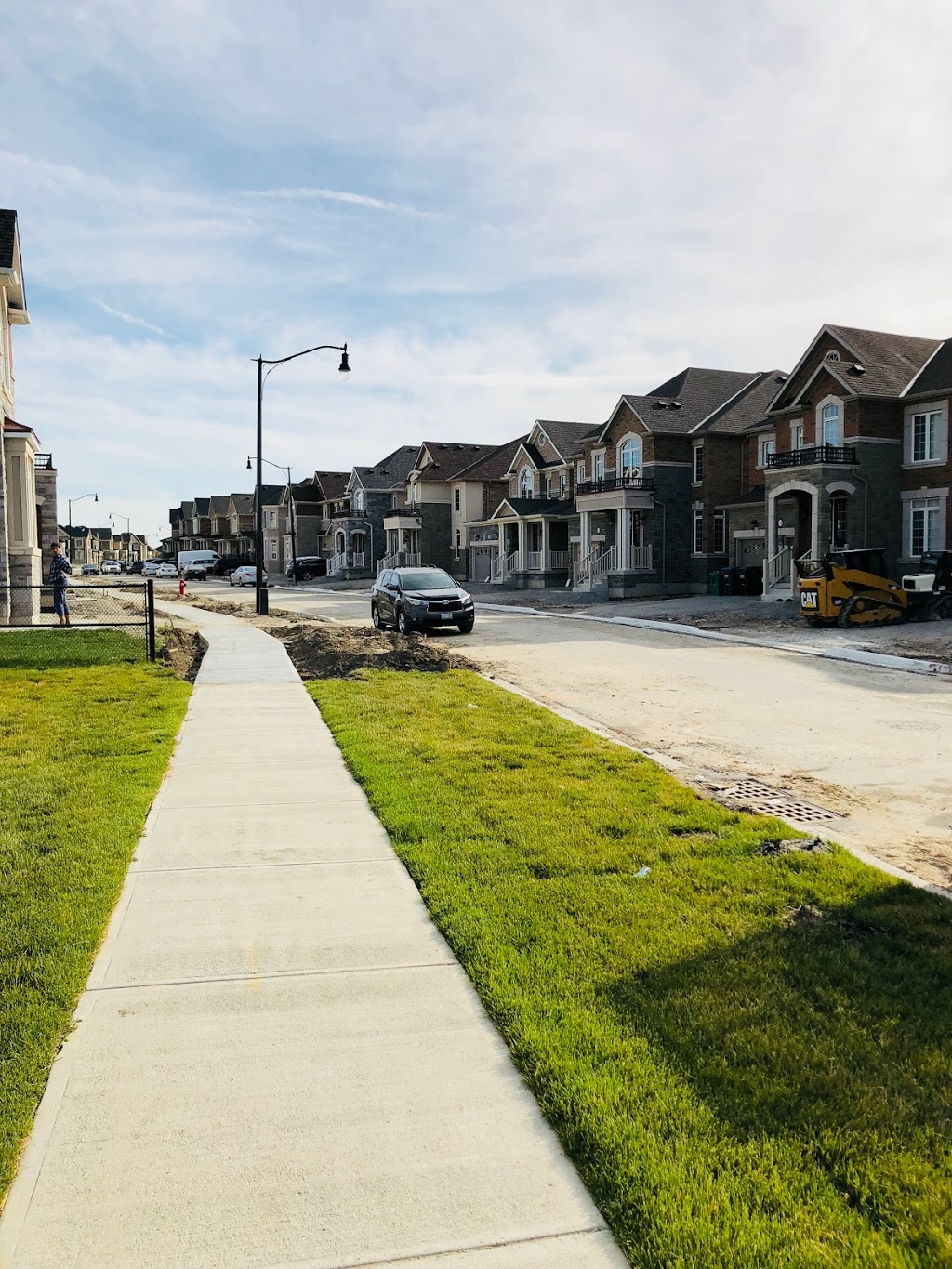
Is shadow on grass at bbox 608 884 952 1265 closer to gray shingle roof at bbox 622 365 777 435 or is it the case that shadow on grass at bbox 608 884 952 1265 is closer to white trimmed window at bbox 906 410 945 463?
white trimmed window at bbox 906 410 945 463

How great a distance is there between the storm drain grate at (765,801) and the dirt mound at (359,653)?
803 centimetres

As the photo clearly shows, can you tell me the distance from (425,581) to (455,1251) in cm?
2203

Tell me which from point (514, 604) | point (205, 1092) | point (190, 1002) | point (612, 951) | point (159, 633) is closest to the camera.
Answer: point (205, 1092)

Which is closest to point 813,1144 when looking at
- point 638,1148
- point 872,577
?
point 638,1148

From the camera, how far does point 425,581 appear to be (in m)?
24.5

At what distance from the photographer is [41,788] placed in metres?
7.64

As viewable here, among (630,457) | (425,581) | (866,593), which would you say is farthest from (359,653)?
(630,457)

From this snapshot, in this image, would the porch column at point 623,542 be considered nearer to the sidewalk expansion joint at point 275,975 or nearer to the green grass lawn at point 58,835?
the green grass lawn at point 58,835

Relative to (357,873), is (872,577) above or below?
above

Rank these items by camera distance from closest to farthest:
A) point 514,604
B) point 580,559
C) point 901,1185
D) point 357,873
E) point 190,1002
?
point 901,1185 → point 190,1002 → point 357,873 → point 514,604 → point 580,559

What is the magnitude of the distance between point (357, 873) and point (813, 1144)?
131 inches

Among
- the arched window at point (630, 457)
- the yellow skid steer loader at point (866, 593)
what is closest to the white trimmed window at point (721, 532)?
the arched window at point (630, 457)

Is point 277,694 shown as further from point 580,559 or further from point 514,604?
point 580,559

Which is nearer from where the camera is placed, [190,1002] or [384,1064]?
[384,1064]
